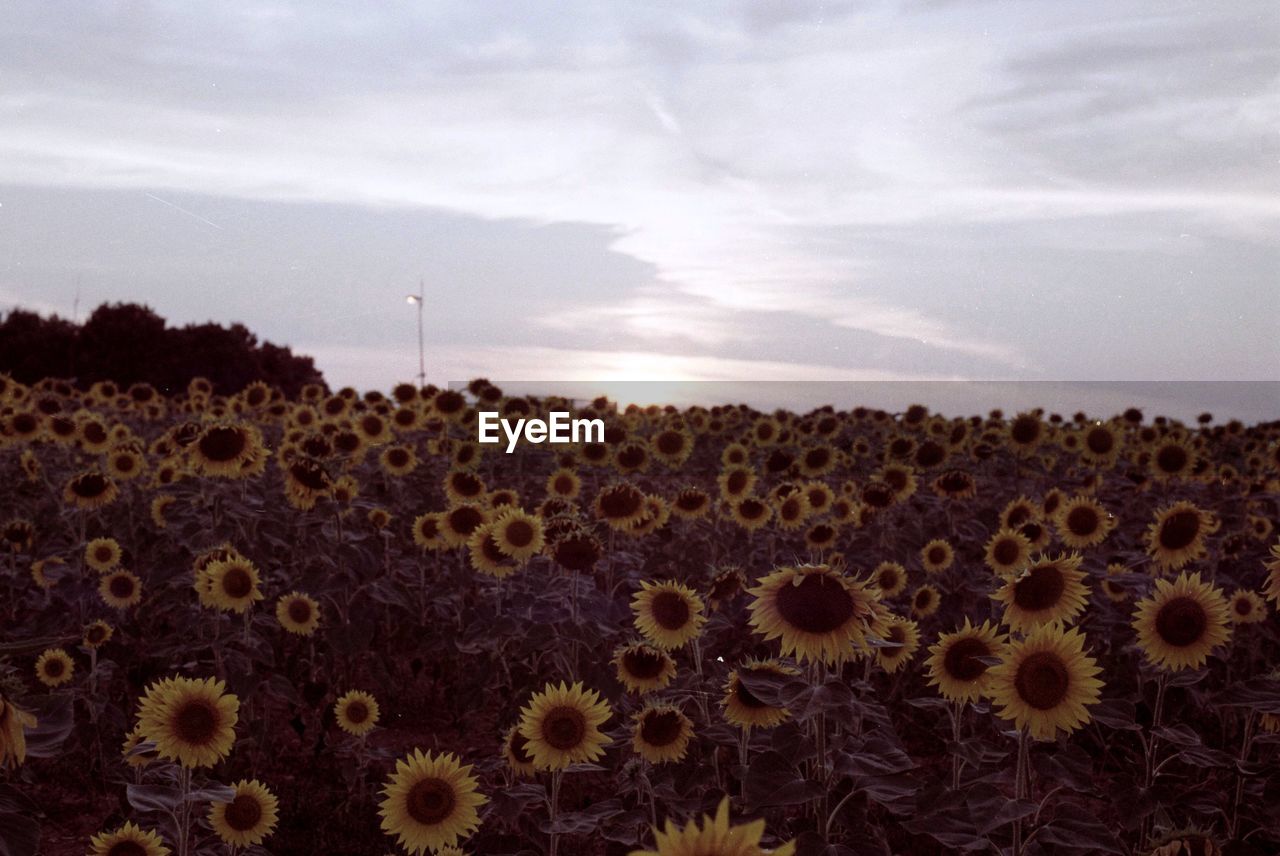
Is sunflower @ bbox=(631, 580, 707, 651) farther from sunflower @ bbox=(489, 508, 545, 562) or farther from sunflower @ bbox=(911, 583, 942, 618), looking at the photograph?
sunflower @ bbox=(911, 583, 942, 618)

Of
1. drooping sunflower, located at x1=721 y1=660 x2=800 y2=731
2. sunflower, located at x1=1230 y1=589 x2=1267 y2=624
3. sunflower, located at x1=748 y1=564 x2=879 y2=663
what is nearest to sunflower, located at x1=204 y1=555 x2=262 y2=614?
drooping sunflower, located at x1=721 y1=660 x2=800 y2=731

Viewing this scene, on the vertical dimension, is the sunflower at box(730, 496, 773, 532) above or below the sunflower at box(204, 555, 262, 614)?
above

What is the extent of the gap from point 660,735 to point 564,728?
1.22 feet

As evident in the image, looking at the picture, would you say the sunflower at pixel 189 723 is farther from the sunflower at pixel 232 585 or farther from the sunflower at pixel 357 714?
the sunflower at pixel 232 585

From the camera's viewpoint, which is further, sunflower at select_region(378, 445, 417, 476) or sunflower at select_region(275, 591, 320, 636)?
sunflower at select_region(378, 445, 417, 476)

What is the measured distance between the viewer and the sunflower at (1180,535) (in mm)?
6441

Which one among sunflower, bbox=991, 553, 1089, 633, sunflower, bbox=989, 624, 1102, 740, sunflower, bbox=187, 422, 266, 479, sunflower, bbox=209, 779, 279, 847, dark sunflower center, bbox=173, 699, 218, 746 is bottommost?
sunflower, bbox=209, 779, 279, 847

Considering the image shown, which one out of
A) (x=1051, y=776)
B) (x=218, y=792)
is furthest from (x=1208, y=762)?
(x=218, y=792)

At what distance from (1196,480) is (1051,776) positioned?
422 inches

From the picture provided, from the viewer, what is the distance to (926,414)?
15.4 metres

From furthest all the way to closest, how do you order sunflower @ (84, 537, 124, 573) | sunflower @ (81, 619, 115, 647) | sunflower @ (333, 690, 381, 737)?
sunflower @ (84, 537, 124, 573) < sunflower @ (81, 619, 115, 647) < sunflower @ (333, 690, 381, 737)

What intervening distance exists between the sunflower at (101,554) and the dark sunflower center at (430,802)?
4416 millimetres

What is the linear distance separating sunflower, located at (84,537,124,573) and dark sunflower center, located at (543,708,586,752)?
4.80 meters

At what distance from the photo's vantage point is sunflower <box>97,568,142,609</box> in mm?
6768
